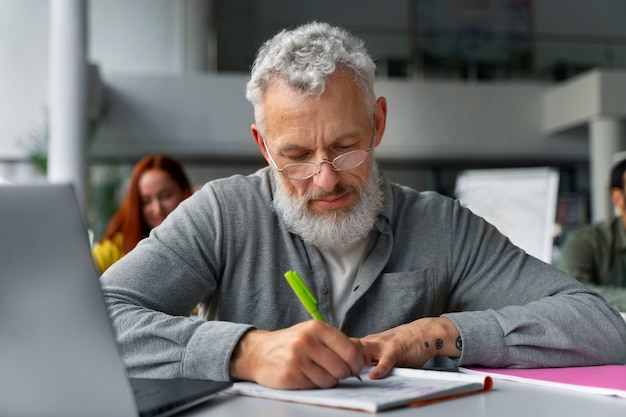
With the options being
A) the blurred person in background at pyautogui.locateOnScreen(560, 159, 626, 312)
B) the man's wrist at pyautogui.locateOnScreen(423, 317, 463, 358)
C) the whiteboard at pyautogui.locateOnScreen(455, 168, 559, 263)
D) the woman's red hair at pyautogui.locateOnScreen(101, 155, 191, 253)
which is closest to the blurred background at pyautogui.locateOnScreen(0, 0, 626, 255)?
the woman's red hair at pyautogui.locateOnScreen(101, 155, 191, 253)

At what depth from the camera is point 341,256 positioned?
1.87 metres

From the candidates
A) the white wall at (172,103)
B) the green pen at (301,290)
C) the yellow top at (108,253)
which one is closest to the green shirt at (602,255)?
the yellow top at (108,253)

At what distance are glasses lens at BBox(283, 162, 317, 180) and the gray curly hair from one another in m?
0.13

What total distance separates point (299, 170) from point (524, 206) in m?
2.95

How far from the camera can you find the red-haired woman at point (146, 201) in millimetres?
4703

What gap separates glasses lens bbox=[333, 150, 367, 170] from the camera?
170 cm

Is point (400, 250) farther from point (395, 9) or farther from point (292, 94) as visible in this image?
point (395, 9)

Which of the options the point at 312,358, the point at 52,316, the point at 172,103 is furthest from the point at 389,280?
the point at 172,103

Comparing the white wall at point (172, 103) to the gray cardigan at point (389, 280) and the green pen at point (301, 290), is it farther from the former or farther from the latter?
the green pen at point (301, 290)

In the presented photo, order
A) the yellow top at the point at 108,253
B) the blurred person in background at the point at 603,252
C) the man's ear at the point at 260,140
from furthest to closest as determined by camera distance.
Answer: the yellow top at the point at 108,253 < the blurred person in background at the point at 603,252 < the man's ear at the point at 260,140

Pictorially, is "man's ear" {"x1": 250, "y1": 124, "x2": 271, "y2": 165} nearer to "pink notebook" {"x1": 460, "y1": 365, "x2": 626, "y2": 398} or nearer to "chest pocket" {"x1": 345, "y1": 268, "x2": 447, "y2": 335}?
"chest pocket" {"x1": 345, "y1": 268, "x2": 447, "y2": 335}

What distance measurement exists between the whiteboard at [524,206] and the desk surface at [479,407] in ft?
9.70

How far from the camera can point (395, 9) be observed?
43.5 ft

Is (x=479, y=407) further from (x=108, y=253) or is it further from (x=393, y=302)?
(x=108, y=253)
